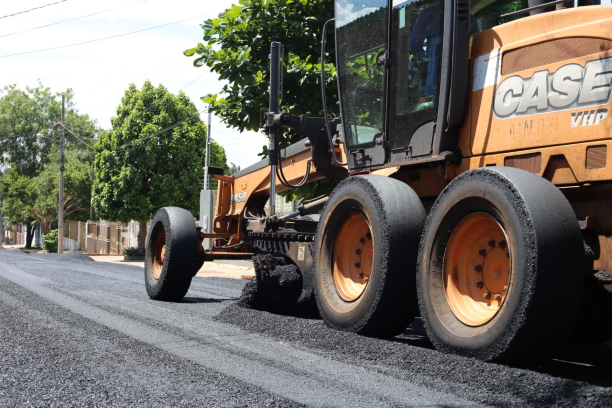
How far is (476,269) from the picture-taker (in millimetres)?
5395

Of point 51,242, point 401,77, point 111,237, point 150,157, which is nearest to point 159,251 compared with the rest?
point 401,77

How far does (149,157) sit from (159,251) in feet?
70.8

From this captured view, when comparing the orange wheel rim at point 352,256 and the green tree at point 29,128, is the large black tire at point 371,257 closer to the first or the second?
the orange wheel rim at point 352,256

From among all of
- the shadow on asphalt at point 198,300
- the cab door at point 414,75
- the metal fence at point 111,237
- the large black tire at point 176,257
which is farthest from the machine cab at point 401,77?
the metal fence at point 111,237

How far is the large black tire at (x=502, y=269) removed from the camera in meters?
4.54

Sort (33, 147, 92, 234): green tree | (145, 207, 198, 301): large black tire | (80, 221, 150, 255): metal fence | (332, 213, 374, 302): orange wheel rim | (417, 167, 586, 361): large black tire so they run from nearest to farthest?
(417, 167, 586, 361): large black tire, (332, 213, 374, 302): orange wheel rim, (145, 207, 198, 301): large black tire, (80, 221, 150, 255): metal fence, (33, 147, 92, 234): green tree

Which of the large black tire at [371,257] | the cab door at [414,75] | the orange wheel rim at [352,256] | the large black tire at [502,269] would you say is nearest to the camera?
the large black tire at [502,269]

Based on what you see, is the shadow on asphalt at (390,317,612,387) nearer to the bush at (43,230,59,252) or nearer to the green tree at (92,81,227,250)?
the green tree at (92,81,227,250)

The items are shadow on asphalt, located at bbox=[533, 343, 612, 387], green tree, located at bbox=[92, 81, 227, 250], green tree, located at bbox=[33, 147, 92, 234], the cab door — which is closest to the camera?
shadow on asphalt, located at bbox=[533, 343, 612, 387]

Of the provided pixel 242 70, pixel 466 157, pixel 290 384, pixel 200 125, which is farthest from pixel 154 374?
pixel 200 125

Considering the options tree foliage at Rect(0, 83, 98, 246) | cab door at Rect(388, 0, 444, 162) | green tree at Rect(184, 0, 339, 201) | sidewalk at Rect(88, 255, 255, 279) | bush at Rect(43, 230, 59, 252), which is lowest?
sidewalk at Rect(88, 255, 255, 279)

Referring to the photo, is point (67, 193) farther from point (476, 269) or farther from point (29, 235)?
point (476, 269)

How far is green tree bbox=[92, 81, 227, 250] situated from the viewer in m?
31.7

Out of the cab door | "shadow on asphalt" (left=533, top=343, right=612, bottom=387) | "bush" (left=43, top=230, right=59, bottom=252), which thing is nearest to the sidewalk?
the cab door
